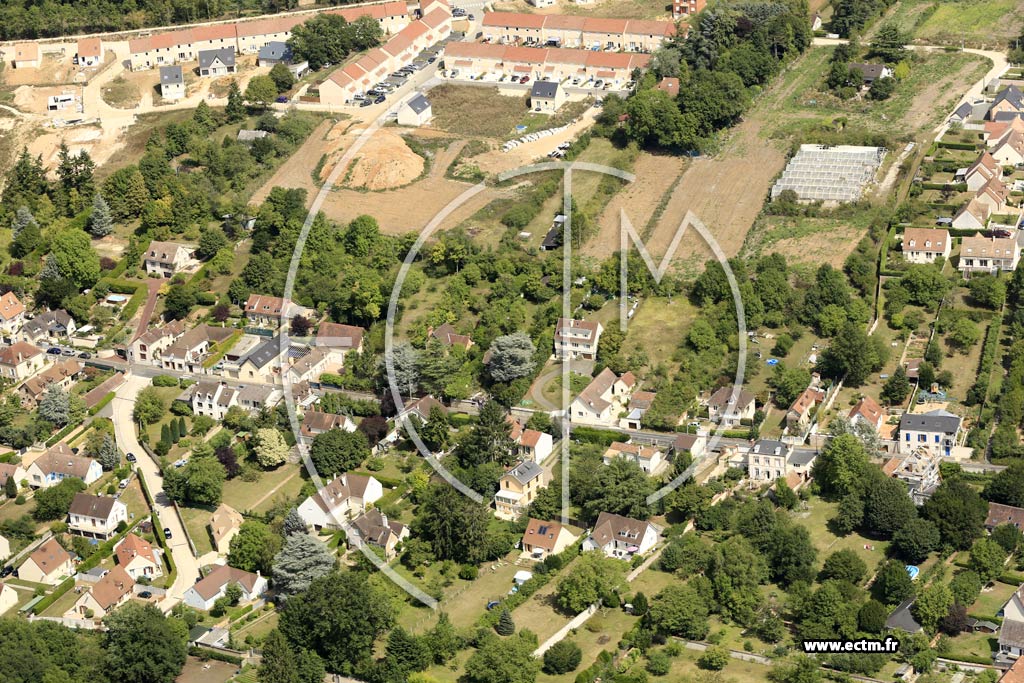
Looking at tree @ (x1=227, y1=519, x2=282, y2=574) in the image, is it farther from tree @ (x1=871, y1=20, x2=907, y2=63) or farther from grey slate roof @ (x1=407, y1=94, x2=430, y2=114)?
tree @ (x1=871, y1=20, x2=907, y2=63)

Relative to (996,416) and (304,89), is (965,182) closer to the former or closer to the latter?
(996,416)

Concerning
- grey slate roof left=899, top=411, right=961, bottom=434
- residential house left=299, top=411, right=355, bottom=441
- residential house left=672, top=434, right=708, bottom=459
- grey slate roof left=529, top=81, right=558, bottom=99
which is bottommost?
residential house left=299, top=411, right=355, bottom=441

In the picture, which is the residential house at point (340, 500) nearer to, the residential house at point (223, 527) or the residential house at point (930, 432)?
the residential house at point (223, 527)

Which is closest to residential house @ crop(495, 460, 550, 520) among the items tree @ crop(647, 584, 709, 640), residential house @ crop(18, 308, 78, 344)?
tree @ crop(647, 584, 709, 640)

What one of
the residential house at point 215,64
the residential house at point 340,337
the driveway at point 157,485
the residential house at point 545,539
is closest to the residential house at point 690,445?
the residential house at point 545,539

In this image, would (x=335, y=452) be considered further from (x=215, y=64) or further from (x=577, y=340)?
(x=215, y=64)

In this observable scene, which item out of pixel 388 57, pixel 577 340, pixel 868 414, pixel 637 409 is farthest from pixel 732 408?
pixel 388 57
